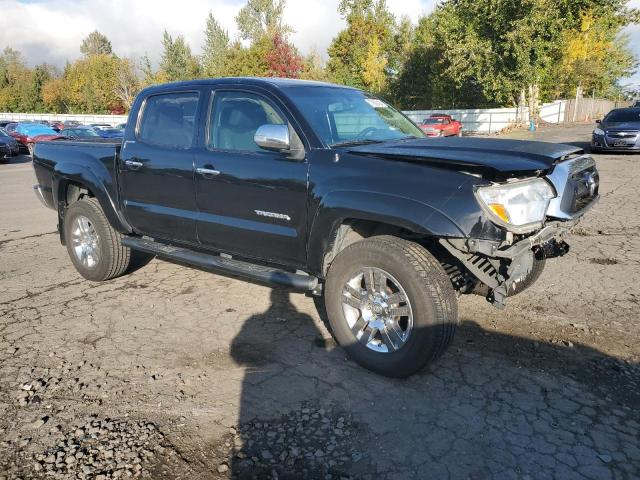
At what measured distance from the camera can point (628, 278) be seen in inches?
198

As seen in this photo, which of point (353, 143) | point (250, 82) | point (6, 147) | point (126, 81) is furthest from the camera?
point (126, 81)

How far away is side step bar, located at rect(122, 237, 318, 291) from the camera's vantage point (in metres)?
3.66

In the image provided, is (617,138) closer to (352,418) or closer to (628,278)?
Result: (628,278)

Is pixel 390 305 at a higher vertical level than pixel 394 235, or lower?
lower

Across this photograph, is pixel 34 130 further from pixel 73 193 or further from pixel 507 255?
pixel 507 255

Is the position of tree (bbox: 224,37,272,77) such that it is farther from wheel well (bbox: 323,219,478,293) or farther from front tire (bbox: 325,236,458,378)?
front tire (bbox: 325,236,458,378)

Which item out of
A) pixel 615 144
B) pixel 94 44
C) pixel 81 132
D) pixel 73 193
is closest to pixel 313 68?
pixel 81 132

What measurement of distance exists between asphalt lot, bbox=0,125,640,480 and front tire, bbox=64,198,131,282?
300 mm

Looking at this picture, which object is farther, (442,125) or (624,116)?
(442,125)

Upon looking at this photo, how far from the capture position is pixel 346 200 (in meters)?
3.28

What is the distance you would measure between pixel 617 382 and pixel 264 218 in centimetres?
260

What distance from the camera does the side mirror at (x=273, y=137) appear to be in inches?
138

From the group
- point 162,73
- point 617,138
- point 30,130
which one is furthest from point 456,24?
point 162,73

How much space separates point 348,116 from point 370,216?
1.23 meters
